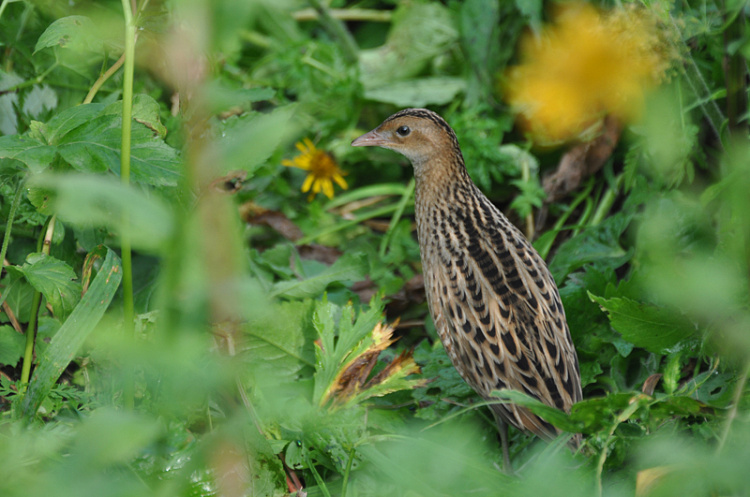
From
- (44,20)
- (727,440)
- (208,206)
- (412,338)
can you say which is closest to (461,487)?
(727,440)

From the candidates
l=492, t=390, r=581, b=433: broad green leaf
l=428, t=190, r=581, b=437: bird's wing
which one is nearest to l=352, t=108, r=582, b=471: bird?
l=428, t=190, r=581, b=437: bird's wing

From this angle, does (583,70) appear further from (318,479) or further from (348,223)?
(318,479)

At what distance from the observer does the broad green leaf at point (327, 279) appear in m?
2.80

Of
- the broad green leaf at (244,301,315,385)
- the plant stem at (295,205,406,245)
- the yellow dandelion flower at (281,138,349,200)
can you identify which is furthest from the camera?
the yellow dandelion flower at (281,138,349,200)

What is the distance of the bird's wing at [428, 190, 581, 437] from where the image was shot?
7.36 feet

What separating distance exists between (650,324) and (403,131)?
A: 4.69ft

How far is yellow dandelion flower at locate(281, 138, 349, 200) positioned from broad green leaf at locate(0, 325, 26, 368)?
1.67 meters

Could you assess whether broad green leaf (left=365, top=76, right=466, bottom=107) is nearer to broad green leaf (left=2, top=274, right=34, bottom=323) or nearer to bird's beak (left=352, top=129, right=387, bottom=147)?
bird's beak (left=352, top=129, right=387, bottom=147)

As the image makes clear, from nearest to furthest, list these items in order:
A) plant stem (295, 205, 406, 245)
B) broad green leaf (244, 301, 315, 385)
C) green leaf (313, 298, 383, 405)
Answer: green leaf (313, 298, 383, 405), broad green leaf (244, 301, 315, 385), plant stem (295, 205, 406, 245)

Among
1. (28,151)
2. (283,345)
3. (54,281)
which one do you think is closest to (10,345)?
(54,281)

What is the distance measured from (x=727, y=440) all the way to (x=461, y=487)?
66 cm

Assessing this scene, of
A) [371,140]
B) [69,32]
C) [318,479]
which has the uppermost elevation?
[69,32]

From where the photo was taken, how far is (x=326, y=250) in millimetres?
3467

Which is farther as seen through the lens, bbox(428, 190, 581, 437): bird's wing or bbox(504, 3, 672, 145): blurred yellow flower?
bbox(504, 3, 672, 145): blurred yellow flower
